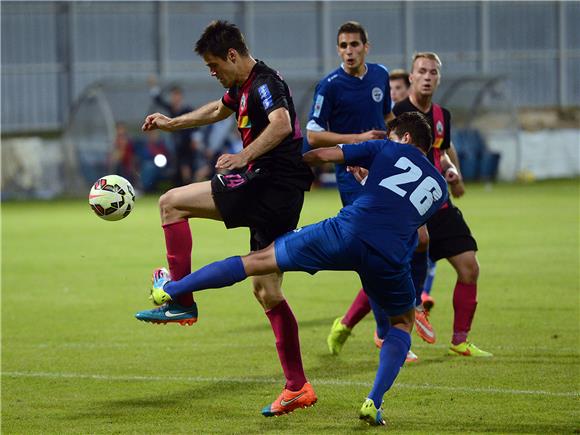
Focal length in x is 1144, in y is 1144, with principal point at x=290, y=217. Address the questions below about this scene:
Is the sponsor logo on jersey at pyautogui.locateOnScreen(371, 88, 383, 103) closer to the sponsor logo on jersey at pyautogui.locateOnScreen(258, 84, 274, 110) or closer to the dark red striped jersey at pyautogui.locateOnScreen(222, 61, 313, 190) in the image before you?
the dark red striped jersey at pyautogui.locateOnScreen(222, 61, 313, 190)

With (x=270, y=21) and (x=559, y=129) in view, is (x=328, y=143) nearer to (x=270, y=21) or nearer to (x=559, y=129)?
(x=559, y=129)

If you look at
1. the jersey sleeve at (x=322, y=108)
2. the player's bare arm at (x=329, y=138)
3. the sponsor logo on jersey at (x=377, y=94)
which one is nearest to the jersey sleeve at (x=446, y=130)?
the sponsor logo on jersey at (x=377, y=94)

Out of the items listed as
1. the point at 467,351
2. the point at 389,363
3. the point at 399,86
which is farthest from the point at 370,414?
the point at 399,86

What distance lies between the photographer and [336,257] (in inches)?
252

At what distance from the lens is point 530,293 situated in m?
12.1

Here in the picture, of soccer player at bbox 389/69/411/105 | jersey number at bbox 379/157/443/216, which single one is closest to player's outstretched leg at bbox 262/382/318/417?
jersey number at bbox 379/157/443/216

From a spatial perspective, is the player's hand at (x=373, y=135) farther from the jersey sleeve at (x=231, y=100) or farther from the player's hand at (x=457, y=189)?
the player's hand at (x=457, y=189)

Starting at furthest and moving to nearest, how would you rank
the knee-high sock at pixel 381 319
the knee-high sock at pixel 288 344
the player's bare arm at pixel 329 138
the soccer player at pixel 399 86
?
the soccer player at pixel 399 86 < the knee-high sock at pixel 381 319 < the player's bare arm at pixel 329 138 < the knee-high sock at pixel 288 344

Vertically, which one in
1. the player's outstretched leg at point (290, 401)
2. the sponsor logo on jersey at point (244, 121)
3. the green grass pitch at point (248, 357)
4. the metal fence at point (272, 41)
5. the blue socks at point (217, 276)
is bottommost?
the green grass pitch at point (248, 357)

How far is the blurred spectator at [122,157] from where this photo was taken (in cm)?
3077

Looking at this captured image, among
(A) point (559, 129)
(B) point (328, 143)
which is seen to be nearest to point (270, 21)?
(A) point (559, 129)

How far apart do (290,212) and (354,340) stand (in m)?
2.95

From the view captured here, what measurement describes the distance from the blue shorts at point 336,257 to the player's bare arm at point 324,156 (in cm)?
34

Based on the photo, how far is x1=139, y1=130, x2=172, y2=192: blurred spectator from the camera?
3138cm
